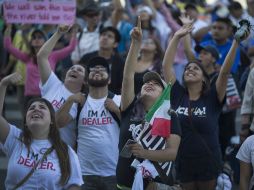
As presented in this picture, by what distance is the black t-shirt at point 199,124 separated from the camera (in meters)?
7.23

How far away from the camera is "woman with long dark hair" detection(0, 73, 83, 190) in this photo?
19.0 ft

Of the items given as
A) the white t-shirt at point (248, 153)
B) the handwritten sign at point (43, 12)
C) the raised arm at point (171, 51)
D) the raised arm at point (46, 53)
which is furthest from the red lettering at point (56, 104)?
the white t-shirt at point (248, 153)

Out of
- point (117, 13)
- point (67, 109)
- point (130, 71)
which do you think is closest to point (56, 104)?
point (67, 109)

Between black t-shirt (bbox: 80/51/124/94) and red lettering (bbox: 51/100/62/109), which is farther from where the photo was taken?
black t-shirt (bbox: 80/51/124/94)

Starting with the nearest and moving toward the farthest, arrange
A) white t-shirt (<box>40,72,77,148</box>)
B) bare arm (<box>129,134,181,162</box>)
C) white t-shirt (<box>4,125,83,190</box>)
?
white t-shirt (<box>4,125,83,190</box>), bare arm (<box>129,134,181,162</box>), white t-shirt (<box>40,72,77,148</box>)

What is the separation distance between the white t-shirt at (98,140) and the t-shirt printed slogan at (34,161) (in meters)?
1.19

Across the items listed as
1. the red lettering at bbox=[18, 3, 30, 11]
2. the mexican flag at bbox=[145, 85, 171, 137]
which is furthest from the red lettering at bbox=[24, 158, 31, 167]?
the red lettering at bbox=[18, 3, 30, 11]

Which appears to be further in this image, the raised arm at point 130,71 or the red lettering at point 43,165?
the raised arm at point 130,71

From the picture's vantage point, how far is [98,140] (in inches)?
276

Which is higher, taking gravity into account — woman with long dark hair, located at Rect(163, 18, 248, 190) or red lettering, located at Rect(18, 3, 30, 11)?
red lettering, located at Rect(18, 3, 30, 11)

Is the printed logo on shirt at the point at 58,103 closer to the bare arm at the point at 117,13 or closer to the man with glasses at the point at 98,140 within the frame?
the man with glasses at the point at 98,140

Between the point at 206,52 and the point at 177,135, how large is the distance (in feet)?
10.2

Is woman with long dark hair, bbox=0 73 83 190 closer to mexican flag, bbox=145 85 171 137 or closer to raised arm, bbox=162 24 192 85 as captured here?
mexican flag, bbox=145 85 171 137

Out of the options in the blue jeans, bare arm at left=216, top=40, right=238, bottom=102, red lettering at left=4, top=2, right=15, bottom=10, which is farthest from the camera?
red lettering at left=4, top=2, right=15, bottom=10
